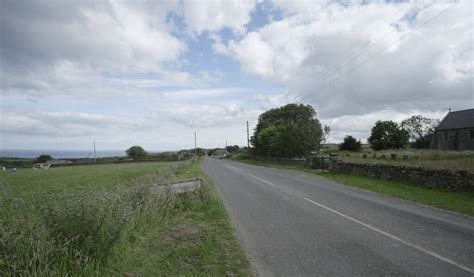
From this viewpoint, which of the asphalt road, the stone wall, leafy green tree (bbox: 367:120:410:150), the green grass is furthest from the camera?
leafy green tree (bbox: 367:120:410:150)

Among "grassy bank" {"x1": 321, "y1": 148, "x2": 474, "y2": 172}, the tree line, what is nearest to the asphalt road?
"grassy bank" {"x1": 321, "y1": 148, "x2": 474, "y2": 172}

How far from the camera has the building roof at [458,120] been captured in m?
46.1

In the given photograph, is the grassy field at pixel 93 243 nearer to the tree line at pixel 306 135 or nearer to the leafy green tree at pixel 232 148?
the tree line at pixel 306 135

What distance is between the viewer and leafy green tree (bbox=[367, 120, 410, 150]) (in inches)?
2424

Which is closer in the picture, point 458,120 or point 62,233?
point 62,233

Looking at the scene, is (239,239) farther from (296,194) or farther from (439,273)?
(296,194)

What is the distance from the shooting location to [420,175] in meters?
15.1

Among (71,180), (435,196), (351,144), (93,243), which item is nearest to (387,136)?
(351,144)

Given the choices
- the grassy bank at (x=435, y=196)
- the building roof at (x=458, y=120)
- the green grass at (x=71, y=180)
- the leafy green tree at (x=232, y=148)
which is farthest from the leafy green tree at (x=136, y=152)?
the grassy bank at (x=435, y=196)

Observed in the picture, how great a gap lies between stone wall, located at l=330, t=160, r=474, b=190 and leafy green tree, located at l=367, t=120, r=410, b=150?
150ft

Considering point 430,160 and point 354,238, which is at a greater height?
point 430,160

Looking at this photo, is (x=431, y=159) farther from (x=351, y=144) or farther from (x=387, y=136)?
(x=387, y=136)

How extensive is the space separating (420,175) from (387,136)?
176 ft

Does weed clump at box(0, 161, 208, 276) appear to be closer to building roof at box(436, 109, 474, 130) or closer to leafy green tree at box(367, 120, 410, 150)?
building roof at box(436, 109, 474, 130)
